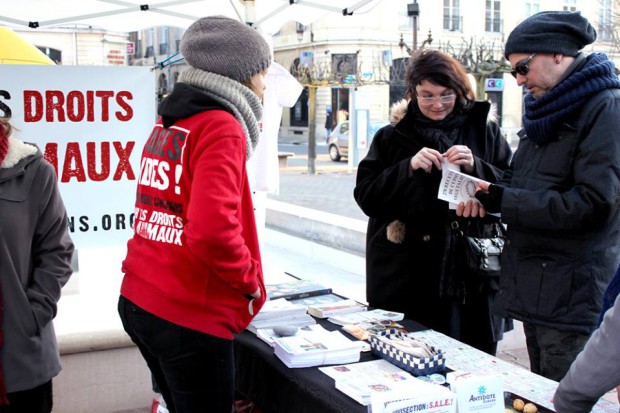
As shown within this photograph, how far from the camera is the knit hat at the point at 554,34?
101 inches

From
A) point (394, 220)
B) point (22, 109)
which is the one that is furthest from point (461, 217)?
point (22, 109)

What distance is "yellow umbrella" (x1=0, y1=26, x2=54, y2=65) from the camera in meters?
5.20

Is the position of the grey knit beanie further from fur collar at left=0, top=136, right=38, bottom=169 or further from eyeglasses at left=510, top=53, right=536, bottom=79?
eyeglasses at left=510, top=53, right=536, bottom=79

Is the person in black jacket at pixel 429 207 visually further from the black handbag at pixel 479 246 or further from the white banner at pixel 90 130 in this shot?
the white banner at pixel 90 130

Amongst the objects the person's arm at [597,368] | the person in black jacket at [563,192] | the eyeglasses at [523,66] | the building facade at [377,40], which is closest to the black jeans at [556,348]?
the person in black jacket at [563,192]

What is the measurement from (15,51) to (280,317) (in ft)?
11.1

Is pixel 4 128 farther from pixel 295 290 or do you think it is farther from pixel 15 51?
pixel 15 51

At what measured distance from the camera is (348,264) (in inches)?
297

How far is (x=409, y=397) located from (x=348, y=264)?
549 cm

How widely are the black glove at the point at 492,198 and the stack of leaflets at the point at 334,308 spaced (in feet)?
2.29

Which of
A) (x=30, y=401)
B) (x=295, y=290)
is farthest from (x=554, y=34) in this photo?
A: (x=30, y=401)

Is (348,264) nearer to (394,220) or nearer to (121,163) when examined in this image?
(121,163)

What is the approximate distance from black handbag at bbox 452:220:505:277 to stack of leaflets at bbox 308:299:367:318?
470 mm

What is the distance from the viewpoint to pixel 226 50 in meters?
2.32
